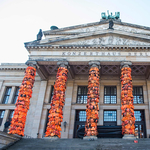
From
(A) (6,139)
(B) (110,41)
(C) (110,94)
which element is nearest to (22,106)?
(A) (6,139)

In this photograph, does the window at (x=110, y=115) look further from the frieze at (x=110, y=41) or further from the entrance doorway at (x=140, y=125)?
the frieze at (x=110, y=41)

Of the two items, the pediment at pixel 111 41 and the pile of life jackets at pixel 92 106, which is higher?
the pediment at pixel 111 41

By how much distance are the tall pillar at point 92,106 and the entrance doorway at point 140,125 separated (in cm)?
830

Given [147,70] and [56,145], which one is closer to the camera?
[56,145]

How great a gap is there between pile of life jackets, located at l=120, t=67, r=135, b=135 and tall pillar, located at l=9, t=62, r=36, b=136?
1032 centimetres

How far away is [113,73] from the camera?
92.2ft

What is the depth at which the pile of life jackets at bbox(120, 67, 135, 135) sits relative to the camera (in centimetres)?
1907

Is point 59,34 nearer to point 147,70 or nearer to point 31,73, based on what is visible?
point 31,73

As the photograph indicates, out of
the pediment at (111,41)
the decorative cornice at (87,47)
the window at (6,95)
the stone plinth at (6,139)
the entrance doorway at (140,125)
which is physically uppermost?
the pediment at (111,41)

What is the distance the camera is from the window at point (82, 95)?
27.9 m

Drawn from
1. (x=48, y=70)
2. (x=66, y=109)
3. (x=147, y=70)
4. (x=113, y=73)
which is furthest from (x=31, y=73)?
(x=147, y=70)

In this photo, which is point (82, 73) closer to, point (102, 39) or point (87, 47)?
point (87, 47)

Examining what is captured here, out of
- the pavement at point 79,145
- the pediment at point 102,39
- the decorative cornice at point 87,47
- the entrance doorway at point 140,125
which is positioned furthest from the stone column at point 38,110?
the entrance doorway at point 140,125

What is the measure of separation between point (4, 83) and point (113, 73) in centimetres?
1666
